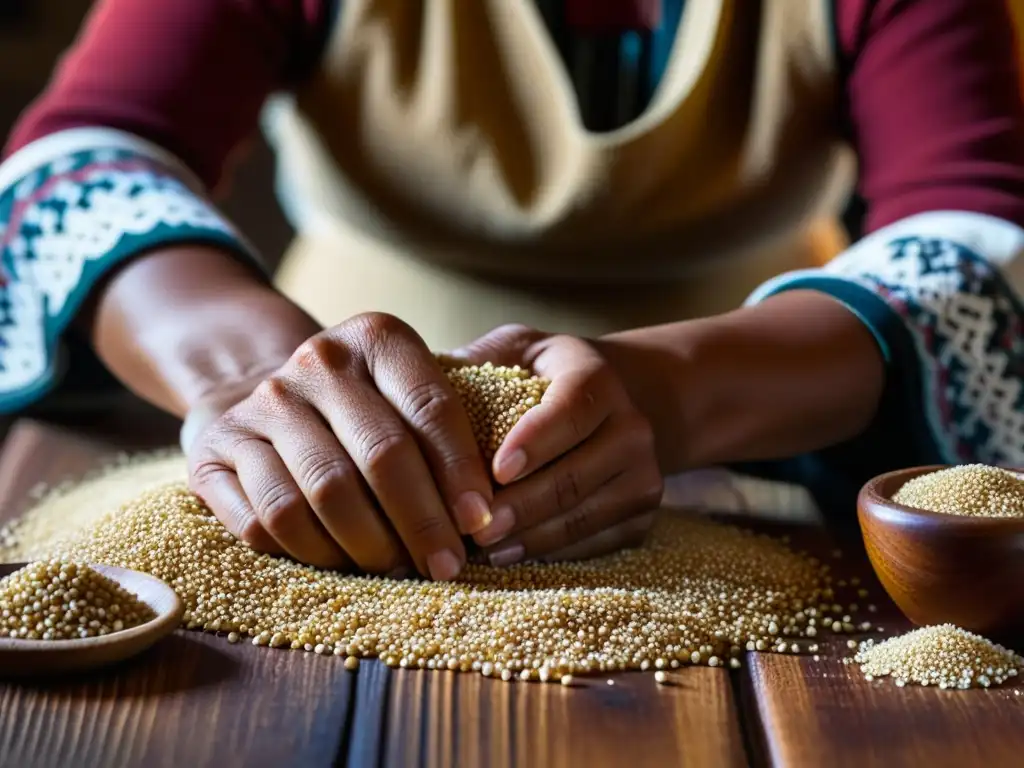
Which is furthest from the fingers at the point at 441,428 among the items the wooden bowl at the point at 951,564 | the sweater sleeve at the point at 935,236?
the sweater sleeve at the point at 935,236

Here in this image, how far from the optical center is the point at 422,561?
0.69 m

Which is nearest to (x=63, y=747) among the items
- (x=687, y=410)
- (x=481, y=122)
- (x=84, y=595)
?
(x=84, y=595)

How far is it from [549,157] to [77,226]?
1.46 feet

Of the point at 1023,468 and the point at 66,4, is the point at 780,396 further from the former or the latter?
the point at 66,4

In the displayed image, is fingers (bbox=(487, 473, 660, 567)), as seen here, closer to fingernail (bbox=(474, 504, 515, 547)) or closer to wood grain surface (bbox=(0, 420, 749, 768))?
fingernail (bbox=(474, 504, 515, 547))

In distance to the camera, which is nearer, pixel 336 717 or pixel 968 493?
pixel 336 717

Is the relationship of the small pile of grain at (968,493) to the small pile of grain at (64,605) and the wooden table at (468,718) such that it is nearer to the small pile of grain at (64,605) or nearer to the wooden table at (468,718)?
the wooden table at (468,718)

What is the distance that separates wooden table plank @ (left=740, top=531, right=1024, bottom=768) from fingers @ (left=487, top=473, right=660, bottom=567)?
161 millimetres

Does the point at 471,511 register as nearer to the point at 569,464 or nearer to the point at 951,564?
the point at 569,464

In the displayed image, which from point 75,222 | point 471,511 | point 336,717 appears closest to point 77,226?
point 75,222

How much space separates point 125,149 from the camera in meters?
1.00

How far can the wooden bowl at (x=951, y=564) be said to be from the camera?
0.58 m

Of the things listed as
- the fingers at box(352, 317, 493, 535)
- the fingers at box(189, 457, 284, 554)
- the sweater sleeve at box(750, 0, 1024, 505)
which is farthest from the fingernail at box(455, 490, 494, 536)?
the sweater sleeve at box(750, 0, 1024, 505)

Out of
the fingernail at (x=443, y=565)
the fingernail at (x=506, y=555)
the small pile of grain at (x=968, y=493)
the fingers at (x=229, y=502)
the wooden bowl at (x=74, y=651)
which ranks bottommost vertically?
the fingernail at (x=506, y=555)
